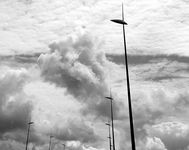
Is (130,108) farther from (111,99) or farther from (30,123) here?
(30,123)

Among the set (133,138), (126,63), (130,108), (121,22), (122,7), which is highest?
(122,7)

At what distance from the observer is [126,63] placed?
1323 inches

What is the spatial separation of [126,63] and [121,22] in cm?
535

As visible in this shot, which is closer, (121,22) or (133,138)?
(133,138)

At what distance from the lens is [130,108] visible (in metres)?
30.2

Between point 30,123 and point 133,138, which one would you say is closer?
point 133,138

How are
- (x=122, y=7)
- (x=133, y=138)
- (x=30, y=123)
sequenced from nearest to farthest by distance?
1. (x=133, y=138)
2. (x=122, y=7)
3. (x=30, y=123)

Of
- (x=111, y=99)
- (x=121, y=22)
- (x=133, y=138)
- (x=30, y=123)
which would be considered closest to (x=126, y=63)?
(x=121, y=22)

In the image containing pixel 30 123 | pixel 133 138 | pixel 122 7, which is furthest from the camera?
pixel 30 123

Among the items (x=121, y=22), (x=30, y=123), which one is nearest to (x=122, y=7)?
(x=121, y=22)

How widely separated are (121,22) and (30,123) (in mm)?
87431

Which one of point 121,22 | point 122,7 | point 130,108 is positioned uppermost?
point 122,7

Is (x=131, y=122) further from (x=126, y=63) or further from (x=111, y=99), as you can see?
(x=111, y=99)

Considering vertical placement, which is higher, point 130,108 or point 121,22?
point 121,22
